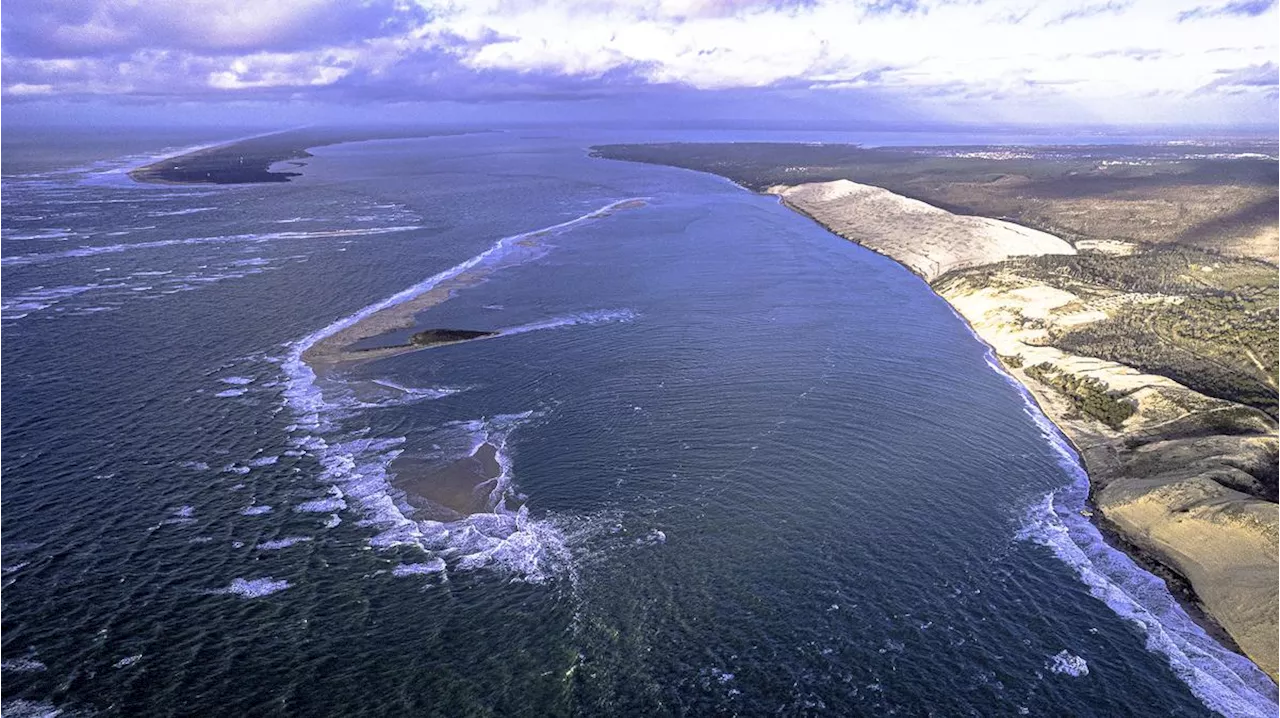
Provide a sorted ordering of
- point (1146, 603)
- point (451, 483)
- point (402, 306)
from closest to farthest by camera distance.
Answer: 1. point (1146, 603)
2. point (451, 483)
3. point (402, 306)

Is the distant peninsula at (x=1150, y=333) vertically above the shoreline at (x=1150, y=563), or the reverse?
the distant peninsula at (x=1150, y=333)

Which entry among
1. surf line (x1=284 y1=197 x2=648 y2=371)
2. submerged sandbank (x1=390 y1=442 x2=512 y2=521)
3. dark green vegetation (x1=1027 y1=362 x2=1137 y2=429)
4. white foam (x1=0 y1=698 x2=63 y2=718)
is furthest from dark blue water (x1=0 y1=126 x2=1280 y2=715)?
dark green vegetation (x1=1027 y1=362 x2=1137 y2=429)

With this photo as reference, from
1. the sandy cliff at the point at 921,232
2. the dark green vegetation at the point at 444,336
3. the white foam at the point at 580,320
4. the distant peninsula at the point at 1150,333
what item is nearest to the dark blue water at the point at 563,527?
the white foam at the point at 580,320

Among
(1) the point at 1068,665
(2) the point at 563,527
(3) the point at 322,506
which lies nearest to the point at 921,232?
(2) the point at 563,527

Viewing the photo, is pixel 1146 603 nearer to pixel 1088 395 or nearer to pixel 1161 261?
pixel 1088 395

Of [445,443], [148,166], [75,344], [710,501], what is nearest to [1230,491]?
[710,501]

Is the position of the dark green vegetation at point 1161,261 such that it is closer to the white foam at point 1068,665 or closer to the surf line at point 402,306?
the white foam at point 1068,665

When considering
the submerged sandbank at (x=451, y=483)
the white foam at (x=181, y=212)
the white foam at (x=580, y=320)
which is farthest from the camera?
the white foam at (x=181, y=212)
